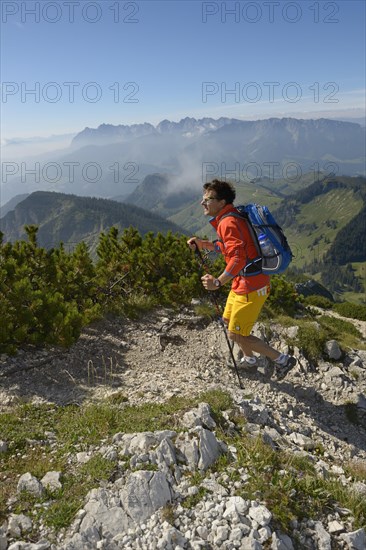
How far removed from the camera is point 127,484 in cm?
430

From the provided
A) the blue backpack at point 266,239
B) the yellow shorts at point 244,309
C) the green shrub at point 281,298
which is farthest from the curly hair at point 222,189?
the green shrub at point 281,298

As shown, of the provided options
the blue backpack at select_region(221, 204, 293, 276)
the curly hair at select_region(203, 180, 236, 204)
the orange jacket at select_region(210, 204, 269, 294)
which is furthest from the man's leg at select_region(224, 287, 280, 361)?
the curly hair at select_region(203, 180, 236, 204)

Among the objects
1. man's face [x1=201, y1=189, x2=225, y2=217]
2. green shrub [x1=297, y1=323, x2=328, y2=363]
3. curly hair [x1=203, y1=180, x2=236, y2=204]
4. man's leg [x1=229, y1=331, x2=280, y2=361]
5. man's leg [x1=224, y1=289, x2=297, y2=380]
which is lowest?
green shrub [x1=297, y1=323, x2=328, y2=363]

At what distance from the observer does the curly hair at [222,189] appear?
22.4 ft

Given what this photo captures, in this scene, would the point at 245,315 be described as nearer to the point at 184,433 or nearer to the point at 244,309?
the point at 244,309

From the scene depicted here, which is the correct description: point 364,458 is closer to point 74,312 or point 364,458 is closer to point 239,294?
point 239,294

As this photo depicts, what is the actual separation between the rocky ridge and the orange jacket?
230 centimetres

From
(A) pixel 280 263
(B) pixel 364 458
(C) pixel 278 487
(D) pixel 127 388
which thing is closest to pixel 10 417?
(D) pixel 127 388

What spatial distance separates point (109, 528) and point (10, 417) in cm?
308

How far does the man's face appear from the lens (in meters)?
6.81

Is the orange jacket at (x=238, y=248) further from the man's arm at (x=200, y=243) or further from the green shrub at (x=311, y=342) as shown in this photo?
the green shrub at (x=311, y=342)

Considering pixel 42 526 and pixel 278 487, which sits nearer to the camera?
pixel 42 526

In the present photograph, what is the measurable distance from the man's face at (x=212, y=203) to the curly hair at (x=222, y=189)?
0.06 meters

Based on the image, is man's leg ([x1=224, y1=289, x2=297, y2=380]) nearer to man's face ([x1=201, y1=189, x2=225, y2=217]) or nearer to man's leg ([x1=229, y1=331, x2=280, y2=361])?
man's leg ([x1=229, y1=331, x2=280, y2=361])
